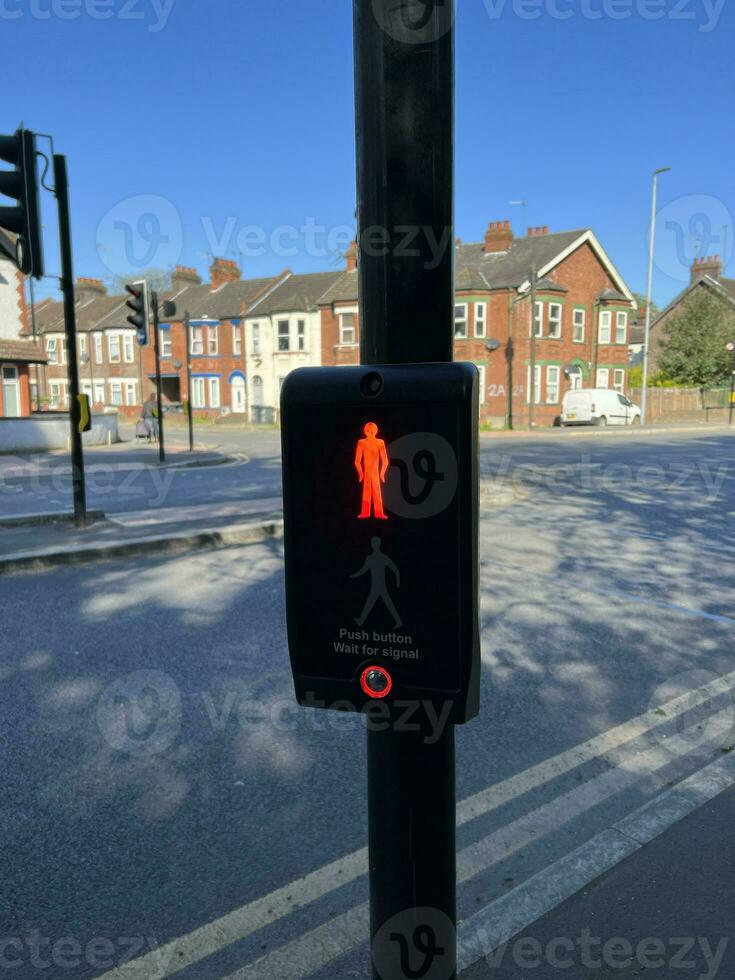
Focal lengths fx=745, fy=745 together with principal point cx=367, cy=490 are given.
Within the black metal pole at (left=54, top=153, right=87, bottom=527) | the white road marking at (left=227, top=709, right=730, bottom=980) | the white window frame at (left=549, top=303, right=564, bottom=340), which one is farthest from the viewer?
the white window frame at (left=549, top=303, right=564, bottom=340)

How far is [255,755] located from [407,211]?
3.07m

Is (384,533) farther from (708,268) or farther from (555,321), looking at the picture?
(708,268)

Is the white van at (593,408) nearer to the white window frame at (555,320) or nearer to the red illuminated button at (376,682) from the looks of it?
the white window frame at (555,320)

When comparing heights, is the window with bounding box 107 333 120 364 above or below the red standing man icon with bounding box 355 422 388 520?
above

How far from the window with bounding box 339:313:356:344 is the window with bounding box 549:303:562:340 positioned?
1027 cm

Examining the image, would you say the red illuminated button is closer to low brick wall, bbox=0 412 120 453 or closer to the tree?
low brick wall, bbox=0 412 120 453

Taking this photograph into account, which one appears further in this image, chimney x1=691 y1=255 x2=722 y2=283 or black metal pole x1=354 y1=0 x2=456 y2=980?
chimney x1=691 y1=255 x2=722 y2=283

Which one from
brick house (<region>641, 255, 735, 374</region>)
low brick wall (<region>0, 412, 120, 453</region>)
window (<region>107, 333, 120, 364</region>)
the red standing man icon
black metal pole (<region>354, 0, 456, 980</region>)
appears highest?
brick house (<region>641, 255, 735, 374</region>)

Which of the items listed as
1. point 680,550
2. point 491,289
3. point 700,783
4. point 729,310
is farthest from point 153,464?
point 729,310

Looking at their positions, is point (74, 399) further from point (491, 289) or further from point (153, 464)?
point (491, 289)

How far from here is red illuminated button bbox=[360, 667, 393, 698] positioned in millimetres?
1429

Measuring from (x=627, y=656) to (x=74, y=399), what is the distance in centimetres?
714

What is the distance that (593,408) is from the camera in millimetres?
35812

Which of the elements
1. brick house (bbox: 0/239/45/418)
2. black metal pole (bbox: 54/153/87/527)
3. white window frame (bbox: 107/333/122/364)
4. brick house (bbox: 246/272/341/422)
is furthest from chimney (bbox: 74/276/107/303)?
black metal pole (bbox: 54/153/87/527)
